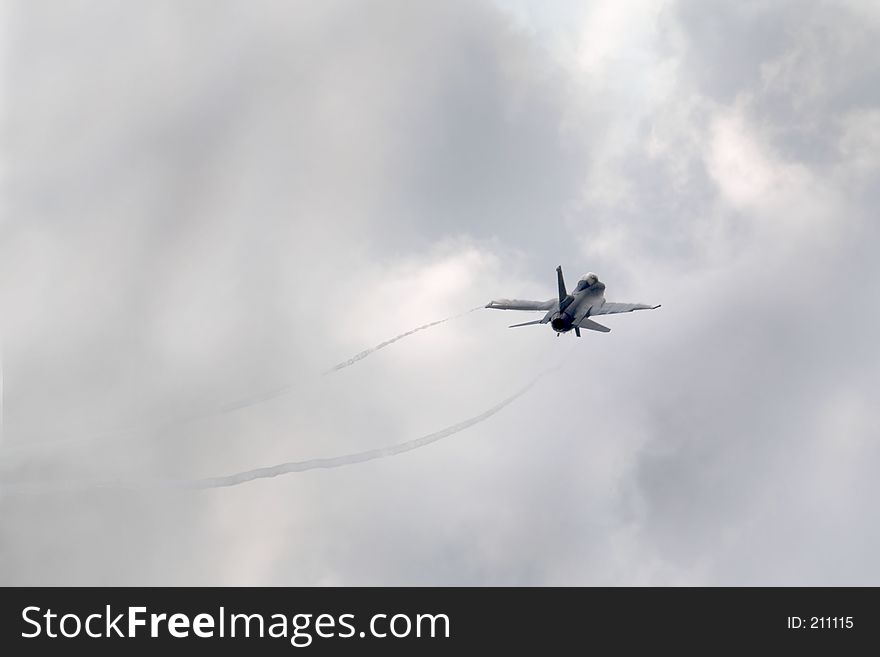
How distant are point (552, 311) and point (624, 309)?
14449mm

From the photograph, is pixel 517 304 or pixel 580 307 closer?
pixel 580 307

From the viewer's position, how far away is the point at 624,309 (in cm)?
15862

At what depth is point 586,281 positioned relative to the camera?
154 meters

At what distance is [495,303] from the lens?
164m

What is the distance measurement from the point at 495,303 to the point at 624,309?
2290 centimetres

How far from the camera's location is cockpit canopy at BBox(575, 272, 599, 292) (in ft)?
504

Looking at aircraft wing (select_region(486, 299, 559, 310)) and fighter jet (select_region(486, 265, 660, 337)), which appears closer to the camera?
fighter jet (select_region(486, 265, 660, 337))

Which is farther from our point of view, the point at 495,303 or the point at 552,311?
the point at 495,303

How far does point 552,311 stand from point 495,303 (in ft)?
46.5

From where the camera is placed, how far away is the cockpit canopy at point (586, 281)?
6043 inches

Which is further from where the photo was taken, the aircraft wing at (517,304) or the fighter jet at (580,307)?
the aircraft wing at (517,304)

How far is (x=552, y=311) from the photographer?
502ft
